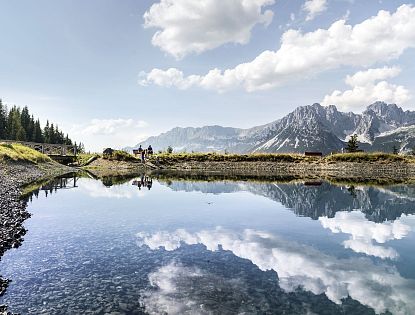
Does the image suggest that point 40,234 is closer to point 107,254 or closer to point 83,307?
point 107,254

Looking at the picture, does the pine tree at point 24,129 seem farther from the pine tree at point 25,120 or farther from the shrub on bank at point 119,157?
the shrub on bank at point 119,157

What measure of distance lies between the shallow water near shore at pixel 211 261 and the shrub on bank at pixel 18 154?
45.0 metres

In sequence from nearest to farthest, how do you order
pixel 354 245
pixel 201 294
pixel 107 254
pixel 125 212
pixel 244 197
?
1. pixel 201 294
2. pixel 107 254
3. pixel 354 245
4. pixel 125 212
5. pixel 244 197

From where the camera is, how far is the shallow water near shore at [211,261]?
47.6ft

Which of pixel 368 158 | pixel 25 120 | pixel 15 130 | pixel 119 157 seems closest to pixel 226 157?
pixel 119 157

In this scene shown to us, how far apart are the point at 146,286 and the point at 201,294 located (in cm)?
282

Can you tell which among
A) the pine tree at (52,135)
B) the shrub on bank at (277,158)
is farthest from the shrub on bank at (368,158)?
the pine tree at (52,135)

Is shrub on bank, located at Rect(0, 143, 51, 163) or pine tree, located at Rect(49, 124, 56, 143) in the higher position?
pine tree, located at Rect(49, 124, 56, 143)

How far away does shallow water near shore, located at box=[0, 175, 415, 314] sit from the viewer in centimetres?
1450

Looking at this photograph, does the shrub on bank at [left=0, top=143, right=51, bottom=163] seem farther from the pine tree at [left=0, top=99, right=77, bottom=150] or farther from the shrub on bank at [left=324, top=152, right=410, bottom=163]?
the shrub on bank at [left=324, top=152, right=410, bottom=163]

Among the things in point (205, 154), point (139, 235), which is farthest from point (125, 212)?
point (205, 154)

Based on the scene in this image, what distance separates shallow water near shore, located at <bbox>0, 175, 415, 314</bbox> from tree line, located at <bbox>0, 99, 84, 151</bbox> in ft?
453

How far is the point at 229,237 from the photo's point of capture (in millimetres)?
26328

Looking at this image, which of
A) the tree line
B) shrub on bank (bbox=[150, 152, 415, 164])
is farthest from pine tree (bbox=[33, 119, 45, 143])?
shrub on bank (bbox=[150, 152, 415, 164])
